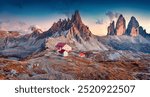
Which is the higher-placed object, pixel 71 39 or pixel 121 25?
pixel 121 25

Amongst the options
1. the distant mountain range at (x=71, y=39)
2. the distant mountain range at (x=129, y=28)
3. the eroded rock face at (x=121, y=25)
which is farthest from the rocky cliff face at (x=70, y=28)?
the eroded rock face at (x=121, y=25)

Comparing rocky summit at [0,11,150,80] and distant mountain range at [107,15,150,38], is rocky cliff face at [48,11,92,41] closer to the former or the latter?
rocky summit at [0,11,150,80]

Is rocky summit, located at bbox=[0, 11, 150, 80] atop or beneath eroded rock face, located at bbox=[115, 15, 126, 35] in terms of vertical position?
beneath

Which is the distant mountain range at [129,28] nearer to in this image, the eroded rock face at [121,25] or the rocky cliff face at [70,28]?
the eroded rock face at [121,25]

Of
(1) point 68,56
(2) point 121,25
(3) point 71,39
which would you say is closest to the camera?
(1) point 68,56

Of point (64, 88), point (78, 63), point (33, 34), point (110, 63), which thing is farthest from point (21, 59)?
point (64, 88)

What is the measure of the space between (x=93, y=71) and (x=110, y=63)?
139 inches

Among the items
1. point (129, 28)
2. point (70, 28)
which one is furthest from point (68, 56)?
point (129, 28)

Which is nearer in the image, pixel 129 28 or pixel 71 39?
pixel 129 28

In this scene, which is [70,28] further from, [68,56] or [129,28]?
[129,28]

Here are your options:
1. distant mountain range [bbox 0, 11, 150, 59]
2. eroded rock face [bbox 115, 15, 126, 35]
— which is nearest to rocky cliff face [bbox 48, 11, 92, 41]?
distant mountain range [bbox 0, 11, 150, 59]

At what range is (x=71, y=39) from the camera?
3550 cm

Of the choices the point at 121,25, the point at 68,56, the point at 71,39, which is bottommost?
the point at 68,56

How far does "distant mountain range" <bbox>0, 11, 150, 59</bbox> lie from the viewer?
98.7ft
